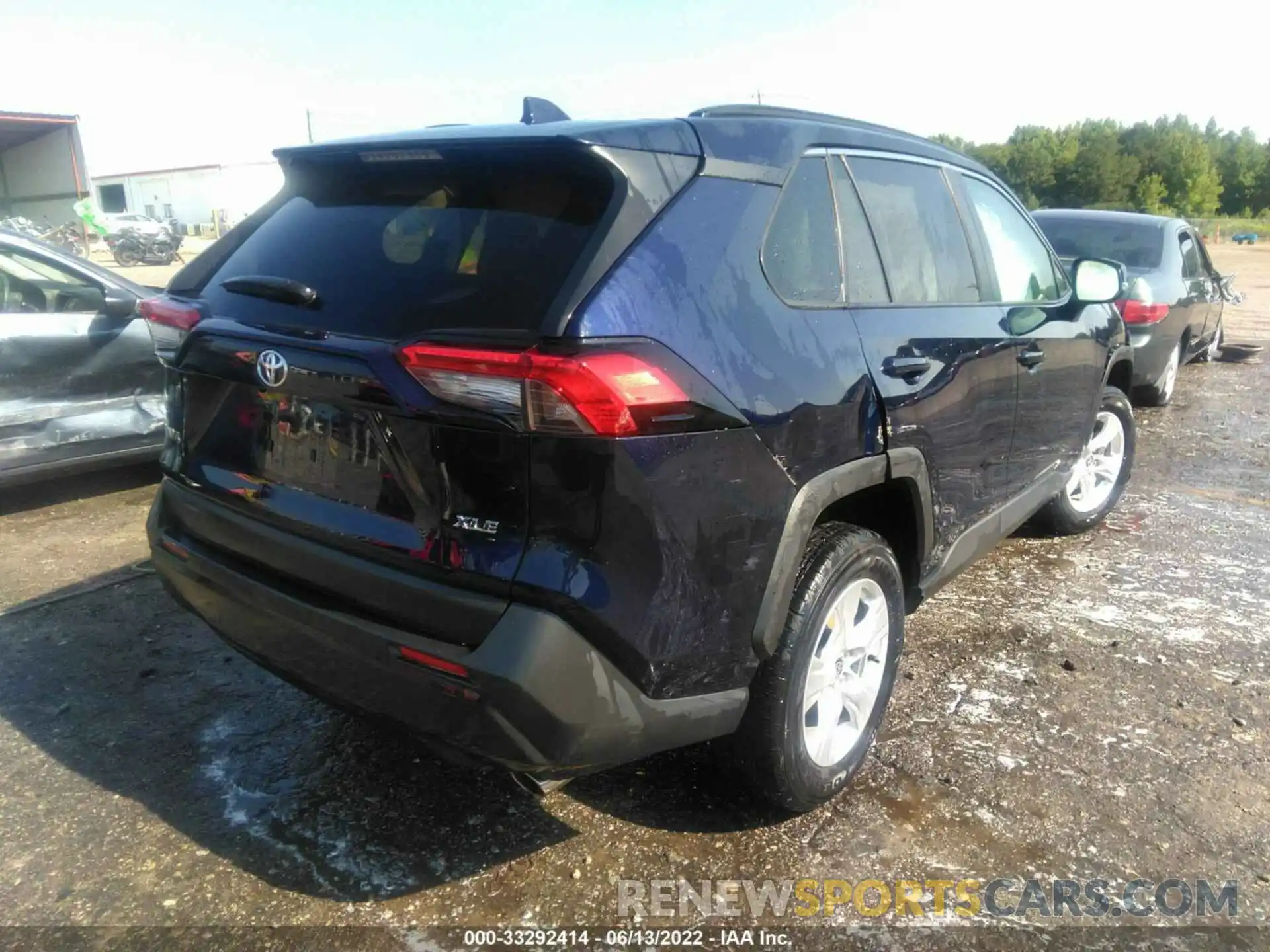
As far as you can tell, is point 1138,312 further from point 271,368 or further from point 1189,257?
point 271,368

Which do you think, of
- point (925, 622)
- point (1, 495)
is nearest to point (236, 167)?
point (1, 495)

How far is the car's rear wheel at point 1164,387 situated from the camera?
8047 millimetres

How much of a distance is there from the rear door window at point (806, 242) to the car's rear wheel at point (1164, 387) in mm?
6529

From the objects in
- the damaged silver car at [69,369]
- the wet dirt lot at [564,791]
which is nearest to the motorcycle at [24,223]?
the damaged silver car at [69,369]

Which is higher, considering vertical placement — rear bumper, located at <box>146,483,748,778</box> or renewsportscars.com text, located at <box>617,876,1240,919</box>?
rear bumper, located at <box>146,483,748,778</box>

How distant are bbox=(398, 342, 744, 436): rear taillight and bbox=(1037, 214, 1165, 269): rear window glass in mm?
7099

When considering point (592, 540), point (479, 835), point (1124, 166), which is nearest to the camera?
point (592, 540)

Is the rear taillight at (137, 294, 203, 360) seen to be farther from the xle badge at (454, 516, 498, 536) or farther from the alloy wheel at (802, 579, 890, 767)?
the alloy wheel at (802, 579, 890, 767)

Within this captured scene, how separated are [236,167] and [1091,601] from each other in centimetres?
4531

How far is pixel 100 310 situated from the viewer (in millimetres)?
5102

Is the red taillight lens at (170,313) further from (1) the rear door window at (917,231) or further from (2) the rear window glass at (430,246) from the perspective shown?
(1) the rear door window at (917,231)

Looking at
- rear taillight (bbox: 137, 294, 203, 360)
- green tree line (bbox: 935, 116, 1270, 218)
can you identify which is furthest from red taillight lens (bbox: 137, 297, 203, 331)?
green tree line (bbox: 935, 116, 1270, 218)

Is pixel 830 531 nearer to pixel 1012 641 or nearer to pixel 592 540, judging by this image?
pixel 592 540

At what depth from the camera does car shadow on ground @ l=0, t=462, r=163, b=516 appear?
522 centimetres
